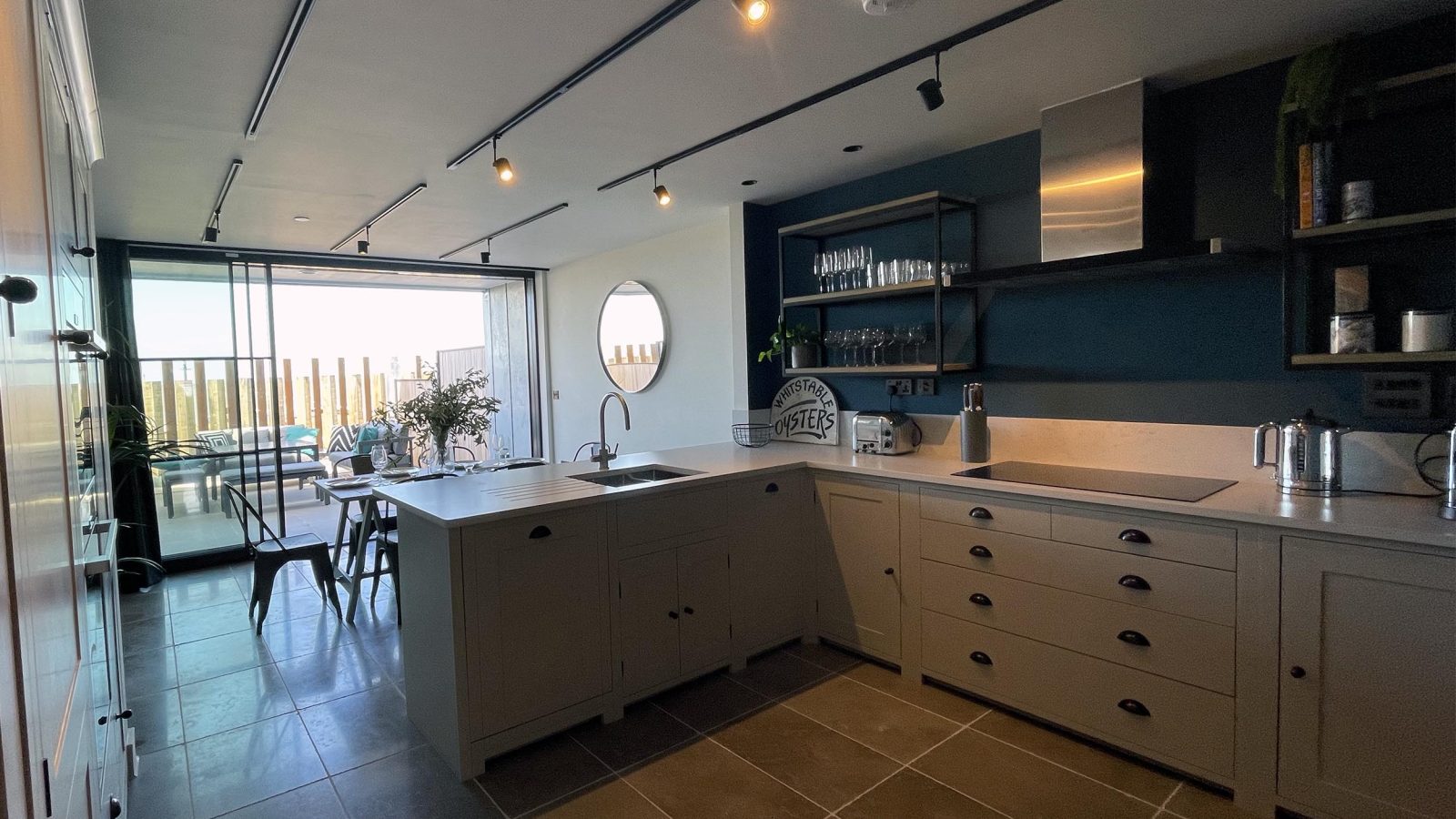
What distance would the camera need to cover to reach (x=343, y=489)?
3934 mm

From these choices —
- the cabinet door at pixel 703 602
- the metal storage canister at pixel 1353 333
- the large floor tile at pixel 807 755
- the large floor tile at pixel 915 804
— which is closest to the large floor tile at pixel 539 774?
the large floor tile at pixel 807 755

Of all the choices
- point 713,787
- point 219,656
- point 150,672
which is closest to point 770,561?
point 713,787

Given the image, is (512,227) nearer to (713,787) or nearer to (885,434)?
(885,434)

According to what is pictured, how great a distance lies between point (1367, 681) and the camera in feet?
6.12

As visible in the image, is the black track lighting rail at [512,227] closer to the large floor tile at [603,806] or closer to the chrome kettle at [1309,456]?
the large floor tile at [603,806]

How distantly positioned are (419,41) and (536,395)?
16.3ft

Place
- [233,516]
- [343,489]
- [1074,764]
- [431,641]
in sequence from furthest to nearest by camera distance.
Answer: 1. [233,516]
2. [343,489]
3. [431,641]
4. [1074,764]

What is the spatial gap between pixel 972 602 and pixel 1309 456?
1.19 meters

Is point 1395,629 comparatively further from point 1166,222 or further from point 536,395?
point 536,395

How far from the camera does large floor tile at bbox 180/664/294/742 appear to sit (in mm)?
2770

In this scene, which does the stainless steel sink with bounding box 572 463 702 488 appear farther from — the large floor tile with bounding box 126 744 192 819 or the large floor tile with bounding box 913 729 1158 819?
the large floor tile with bounding box 126 744 192 819

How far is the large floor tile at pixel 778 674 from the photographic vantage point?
294 centimetres

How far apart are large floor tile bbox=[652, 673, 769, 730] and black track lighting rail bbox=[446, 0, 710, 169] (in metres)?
2.36

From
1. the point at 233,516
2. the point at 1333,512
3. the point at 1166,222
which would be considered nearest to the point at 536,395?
the point at 233,516
